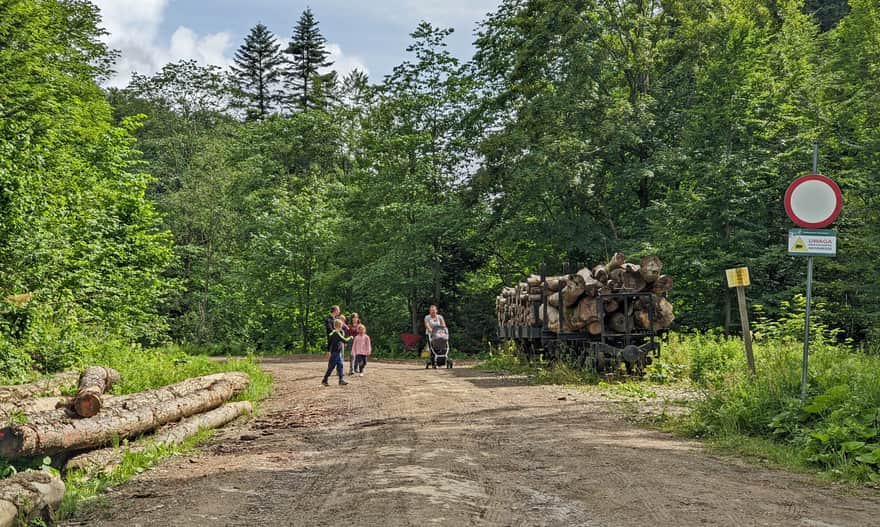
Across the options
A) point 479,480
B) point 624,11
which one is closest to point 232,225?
point 624,11

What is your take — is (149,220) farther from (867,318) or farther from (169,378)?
(867,318)

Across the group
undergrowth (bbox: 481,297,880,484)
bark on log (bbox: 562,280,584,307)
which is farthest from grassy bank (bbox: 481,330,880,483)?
bark on log (bbox: 562,280,584,307)

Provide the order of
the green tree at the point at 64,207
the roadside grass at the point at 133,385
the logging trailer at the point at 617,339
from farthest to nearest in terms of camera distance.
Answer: the logging trailer at the point at 617,339, the green tree at the point at 64,207, the roadside grass at the point at 133,385

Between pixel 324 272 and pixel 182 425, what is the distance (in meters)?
28.9

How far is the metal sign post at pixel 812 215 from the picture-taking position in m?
8.91

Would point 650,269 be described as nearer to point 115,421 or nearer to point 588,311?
point 588,311

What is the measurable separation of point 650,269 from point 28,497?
12847 millimetres

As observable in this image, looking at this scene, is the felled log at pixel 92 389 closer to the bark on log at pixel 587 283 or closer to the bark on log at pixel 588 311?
the bark on log at pixel 588 311

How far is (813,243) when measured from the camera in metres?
9.03

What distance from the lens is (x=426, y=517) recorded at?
5.41 metres

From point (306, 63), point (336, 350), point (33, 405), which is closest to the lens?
point (33, 405)

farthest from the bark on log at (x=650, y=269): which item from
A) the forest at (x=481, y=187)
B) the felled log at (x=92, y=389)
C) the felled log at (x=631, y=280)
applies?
the felled log at (x=92, y=389)

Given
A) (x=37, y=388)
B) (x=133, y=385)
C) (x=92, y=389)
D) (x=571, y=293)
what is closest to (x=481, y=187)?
(x=571, y=293)

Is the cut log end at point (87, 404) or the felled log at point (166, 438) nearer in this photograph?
the felled log at point (166, 438)
